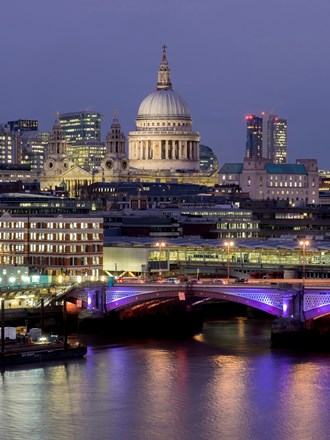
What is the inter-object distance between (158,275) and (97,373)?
22.4 metres

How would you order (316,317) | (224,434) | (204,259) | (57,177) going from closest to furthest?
(224,434) < (316,317) < (204,259) < (57,177)

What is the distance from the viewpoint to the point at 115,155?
161 metres

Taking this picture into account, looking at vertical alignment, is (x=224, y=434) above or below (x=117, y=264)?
below

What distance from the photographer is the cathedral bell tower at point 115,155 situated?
6316 inches

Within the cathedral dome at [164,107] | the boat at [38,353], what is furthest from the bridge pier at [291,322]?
the cathedral dome at [164,107]

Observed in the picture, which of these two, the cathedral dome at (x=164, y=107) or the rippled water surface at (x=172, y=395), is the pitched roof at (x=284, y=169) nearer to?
the cathedral dome at (x=164, y=107)

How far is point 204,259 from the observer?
84.7 metres

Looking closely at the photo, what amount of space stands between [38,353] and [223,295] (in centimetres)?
966

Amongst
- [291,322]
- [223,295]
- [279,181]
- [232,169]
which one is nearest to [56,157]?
[232,169]

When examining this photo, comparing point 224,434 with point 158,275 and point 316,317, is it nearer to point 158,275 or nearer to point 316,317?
point 316,317

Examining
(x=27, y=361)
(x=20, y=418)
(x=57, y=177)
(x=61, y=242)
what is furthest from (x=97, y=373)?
(x=57, y=177)

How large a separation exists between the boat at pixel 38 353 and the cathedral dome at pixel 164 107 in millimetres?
108570

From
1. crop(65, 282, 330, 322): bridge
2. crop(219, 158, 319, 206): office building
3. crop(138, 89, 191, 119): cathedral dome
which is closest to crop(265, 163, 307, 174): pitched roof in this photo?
crop(219, 158, 319, 206): office building

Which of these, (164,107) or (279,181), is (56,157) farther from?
(279,181)
